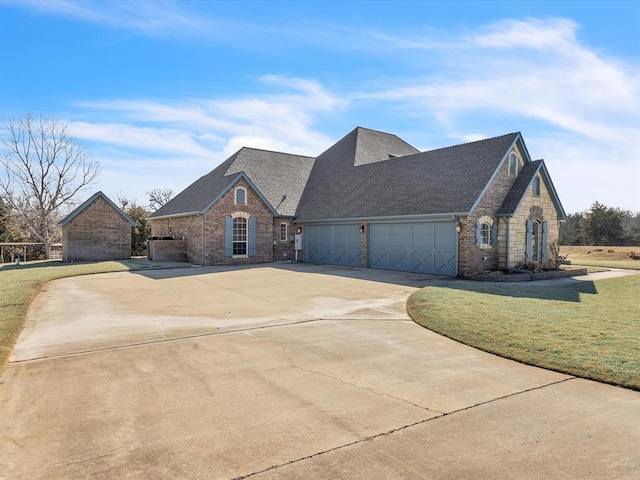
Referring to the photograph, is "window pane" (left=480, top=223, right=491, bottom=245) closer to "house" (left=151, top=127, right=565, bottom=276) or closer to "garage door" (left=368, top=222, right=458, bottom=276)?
"house" (left=151, top=127, right=565, bottom=276)

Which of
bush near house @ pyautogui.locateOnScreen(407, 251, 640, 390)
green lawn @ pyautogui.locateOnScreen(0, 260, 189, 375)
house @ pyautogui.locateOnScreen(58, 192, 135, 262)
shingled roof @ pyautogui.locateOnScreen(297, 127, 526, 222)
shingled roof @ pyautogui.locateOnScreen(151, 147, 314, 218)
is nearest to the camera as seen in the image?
bush near house @ pyautogui.locateOnScreen(407, 251, 640, 390)

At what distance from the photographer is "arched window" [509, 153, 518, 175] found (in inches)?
772

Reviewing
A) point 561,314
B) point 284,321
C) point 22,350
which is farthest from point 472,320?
point 22,350

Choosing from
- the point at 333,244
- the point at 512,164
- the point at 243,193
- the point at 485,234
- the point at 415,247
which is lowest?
the point at 415,247

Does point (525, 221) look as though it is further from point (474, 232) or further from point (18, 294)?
point (18, 294)

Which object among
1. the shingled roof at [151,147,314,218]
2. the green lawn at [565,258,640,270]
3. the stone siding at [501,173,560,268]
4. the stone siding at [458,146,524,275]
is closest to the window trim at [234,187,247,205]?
the shingled roof at [151,147,314,218]

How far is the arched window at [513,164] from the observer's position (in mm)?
19609

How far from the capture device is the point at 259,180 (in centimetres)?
2873

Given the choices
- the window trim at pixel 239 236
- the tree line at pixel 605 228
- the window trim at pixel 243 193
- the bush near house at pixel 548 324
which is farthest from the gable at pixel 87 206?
the tree line at pixel 605 228

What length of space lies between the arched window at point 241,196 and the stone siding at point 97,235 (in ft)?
29.4

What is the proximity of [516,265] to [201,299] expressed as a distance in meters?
13.9

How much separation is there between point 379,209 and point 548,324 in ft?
44.0

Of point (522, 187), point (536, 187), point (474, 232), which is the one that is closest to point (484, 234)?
point (474, 232)

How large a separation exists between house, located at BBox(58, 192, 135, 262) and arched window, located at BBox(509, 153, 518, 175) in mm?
23327
